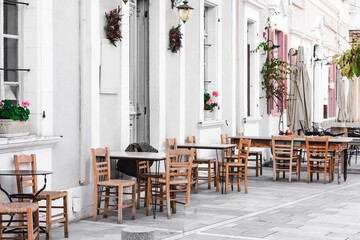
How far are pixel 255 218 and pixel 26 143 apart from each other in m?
3.38

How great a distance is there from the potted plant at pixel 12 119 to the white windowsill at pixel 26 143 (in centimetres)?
8

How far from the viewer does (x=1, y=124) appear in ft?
24.3

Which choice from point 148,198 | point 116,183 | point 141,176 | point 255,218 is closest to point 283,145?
point 255,218

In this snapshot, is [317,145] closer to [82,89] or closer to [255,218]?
[255,218]

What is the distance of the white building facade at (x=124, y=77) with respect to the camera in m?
8.15

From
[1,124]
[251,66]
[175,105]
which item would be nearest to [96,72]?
[1,124]

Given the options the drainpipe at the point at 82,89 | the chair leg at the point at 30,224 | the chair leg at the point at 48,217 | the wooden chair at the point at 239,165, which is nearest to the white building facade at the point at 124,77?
the drainpipe at the point at 82,89

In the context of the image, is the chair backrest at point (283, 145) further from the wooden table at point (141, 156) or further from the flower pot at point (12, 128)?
the flower pot at point (12, 128)

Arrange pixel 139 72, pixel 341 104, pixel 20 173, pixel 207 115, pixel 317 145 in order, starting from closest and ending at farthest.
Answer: pixel 20 173
pixel 139 72
pixel 317 145
pixel 207 115
pixel 341 104

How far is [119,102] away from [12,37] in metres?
2.37

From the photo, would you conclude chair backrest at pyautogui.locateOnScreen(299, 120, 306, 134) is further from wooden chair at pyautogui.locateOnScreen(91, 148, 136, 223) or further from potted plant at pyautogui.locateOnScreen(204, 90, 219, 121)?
wooden chair at pyautogui.locateOnScreen(91, 148, 136, 223)

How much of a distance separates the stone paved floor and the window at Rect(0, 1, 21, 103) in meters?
1.87

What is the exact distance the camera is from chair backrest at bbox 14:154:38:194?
7.42m

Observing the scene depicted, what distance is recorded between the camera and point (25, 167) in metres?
7.76
